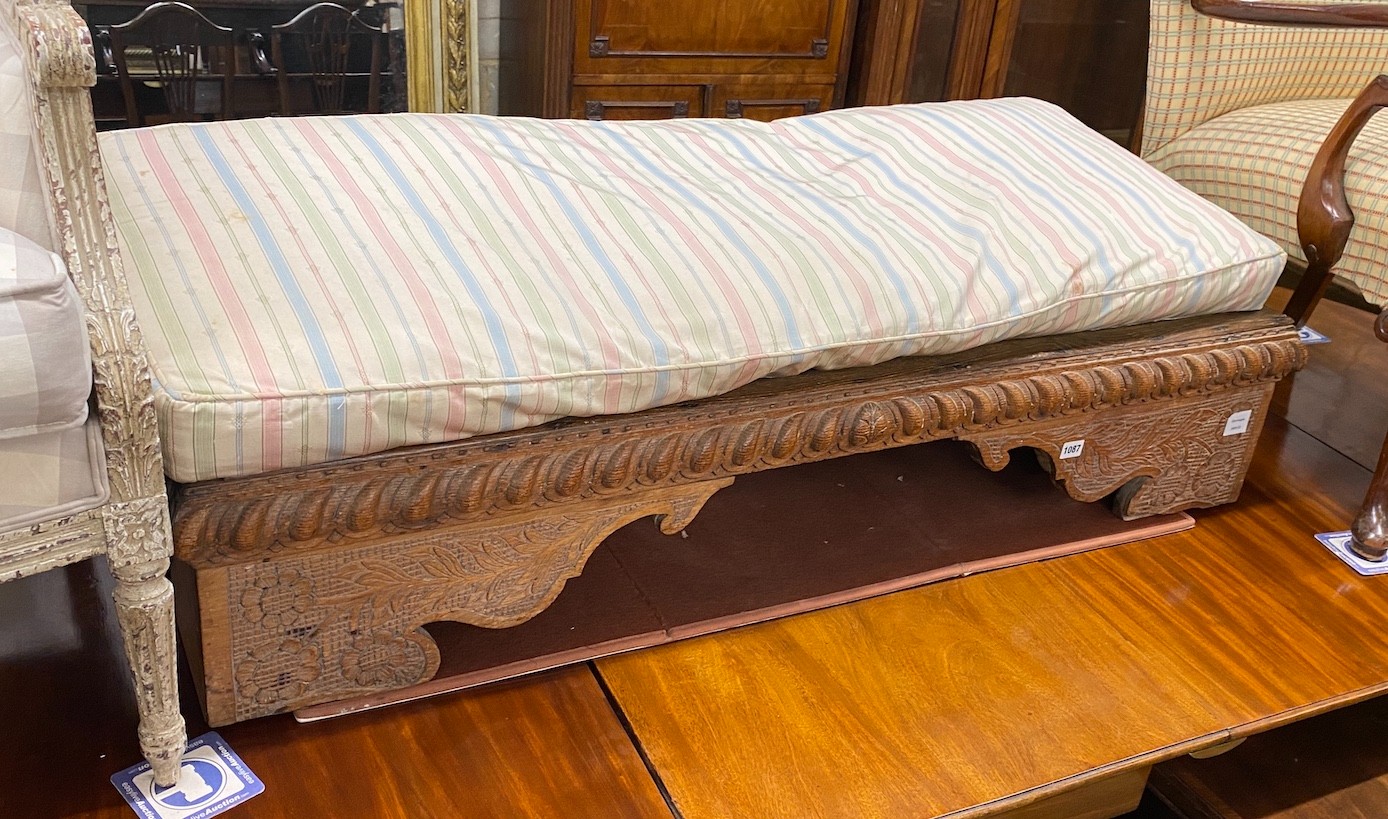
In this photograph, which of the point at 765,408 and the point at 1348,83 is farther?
the point at 1348,83

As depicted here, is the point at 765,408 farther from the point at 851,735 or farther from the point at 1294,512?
the point at 1294,512

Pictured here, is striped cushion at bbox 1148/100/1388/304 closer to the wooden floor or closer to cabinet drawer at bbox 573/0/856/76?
the wooden floor

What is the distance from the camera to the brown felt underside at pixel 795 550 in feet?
4.41

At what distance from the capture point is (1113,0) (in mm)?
3053

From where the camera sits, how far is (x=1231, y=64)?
6.85ft

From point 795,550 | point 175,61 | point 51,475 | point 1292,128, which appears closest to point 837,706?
point 795,550

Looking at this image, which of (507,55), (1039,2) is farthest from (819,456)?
(1039,2)

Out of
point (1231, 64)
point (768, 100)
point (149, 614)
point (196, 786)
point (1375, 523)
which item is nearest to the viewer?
point (149, 614)

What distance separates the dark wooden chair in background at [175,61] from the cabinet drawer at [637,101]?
0.73 metres

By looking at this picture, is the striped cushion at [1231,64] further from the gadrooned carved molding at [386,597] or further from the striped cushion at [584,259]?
the gadrooned carved molding at [386,597]

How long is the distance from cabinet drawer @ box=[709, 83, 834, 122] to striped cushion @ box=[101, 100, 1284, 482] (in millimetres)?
907

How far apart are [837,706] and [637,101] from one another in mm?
1597

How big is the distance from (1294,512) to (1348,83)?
0.95 metres

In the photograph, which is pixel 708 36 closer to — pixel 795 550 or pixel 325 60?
pixel 325 60
